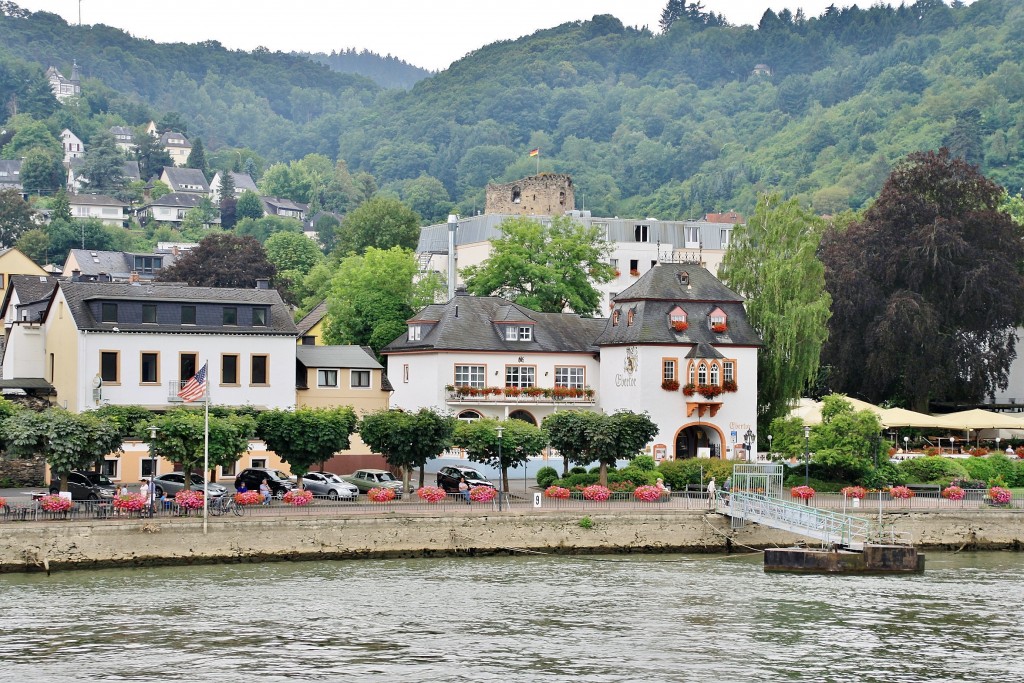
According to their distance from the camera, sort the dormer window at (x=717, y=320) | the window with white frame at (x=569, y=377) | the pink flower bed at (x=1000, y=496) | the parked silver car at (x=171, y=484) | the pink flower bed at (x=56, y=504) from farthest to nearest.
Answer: the window with white frame at (x=569, y=377) → the dormer window at (x=717, y=320) → the pink flower bed at (x=1000, y=496) → the parked silver car at (x=171, y=484) → the pink flower bed at (x=56, y=504)

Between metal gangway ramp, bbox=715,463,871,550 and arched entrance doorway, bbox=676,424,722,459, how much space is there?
17.0 meters

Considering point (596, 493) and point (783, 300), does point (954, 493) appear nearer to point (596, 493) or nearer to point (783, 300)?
point (596, 493)

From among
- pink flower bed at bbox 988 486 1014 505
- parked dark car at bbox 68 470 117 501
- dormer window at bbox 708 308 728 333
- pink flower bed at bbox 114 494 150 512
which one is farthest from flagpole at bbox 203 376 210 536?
pink flower bed at bbox 988 486 1014 505

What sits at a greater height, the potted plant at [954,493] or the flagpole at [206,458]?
the flagpole at [206,458]

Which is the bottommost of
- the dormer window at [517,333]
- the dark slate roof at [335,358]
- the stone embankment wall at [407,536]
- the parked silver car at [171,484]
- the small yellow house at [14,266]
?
the stone embankment wall at [407,536]

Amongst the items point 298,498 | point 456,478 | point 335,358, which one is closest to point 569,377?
point 335,358

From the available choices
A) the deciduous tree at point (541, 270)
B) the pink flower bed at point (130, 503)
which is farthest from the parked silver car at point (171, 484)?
the deciduous tree at point (541, 270)

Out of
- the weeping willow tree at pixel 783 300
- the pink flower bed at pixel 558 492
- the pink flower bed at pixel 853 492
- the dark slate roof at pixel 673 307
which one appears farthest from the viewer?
the weeping willow tree at pixel 783 300

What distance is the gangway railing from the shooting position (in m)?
63.7

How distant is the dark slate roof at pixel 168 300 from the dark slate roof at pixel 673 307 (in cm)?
1811

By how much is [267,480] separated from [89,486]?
25.6ft

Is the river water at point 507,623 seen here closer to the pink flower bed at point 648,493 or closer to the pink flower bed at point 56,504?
the pink flower bed at point 56,504

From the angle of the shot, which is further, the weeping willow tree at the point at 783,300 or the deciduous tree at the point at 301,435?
the weeping willow tree at the point at 783,300

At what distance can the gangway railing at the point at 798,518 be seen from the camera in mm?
63737
